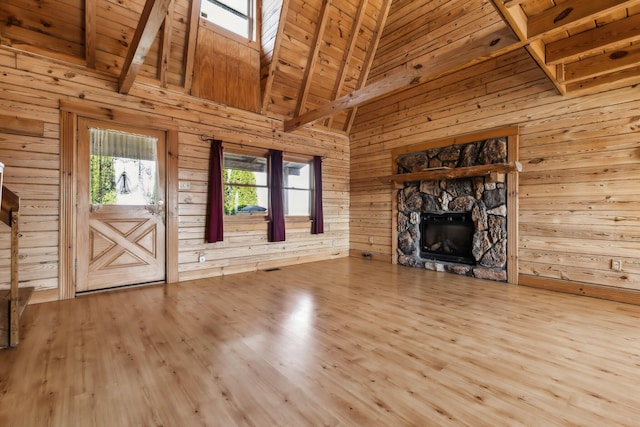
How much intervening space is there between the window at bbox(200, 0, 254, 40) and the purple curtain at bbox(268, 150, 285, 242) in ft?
6.59

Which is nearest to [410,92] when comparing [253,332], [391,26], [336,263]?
[391,26]

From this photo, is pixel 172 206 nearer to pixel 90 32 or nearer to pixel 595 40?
pixel 90 32

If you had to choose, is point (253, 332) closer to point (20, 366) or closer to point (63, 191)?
point (20, 366)

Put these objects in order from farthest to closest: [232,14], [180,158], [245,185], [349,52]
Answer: [349,52], [245,185], [232,14], [180,158]

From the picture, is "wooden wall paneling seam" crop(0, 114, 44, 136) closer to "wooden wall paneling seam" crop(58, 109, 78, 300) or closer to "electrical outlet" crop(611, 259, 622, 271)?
"wooden wall paneling seam" crop(58, 109, 78, 300)

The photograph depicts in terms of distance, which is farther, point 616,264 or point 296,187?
point 296,187

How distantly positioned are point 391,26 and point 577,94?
326 cm

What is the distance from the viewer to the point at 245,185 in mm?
4867

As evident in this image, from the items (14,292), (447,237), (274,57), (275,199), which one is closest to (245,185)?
(275,199)

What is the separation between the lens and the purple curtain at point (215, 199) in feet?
14.0

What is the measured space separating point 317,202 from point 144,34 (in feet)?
12.2

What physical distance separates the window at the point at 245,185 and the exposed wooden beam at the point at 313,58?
4.28 ft

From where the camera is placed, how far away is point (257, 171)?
503 cm

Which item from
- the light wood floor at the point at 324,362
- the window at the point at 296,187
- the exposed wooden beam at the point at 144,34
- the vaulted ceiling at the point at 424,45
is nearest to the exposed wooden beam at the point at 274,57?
the vaulted ceiling at the point at 424,45
